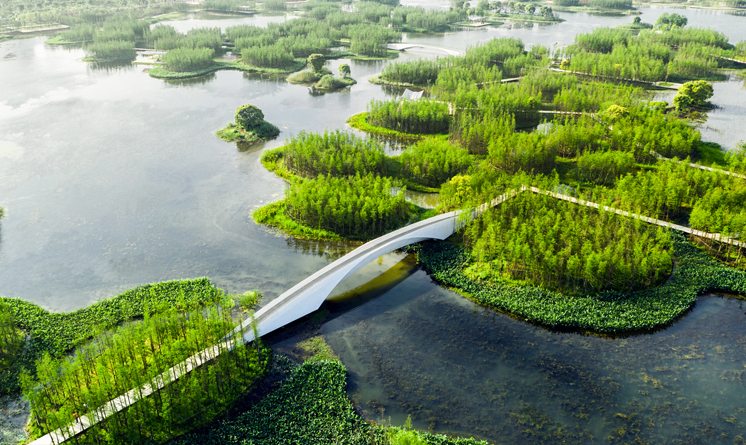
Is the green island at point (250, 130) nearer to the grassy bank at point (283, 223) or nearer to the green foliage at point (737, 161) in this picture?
the grassy bank at point (283, 223)

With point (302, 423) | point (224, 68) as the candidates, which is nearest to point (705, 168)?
point (302, 423)

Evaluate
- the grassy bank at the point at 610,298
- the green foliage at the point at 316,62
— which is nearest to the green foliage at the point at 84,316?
the grassy bank at the point at 610,298

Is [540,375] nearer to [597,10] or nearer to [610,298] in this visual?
[610,298]

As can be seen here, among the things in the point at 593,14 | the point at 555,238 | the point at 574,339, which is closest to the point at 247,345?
the point at 574,339

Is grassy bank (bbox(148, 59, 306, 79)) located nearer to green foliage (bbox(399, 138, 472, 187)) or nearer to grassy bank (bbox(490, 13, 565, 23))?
green foliage (bbox(399, 138, 472, 187))

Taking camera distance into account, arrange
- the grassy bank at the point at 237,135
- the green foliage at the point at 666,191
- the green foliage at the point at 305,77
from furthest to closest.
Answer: the green foliage at the point at 305,77 < the grassy bank at the point at 237,135 < the green foliage at the point at 666,191

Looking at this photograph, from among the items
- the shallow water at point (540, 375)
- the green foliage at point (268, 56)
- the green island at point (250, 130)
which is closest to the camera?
the shallow water at point (540, 375)
